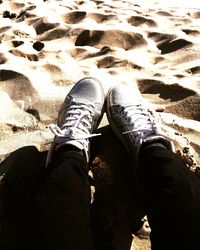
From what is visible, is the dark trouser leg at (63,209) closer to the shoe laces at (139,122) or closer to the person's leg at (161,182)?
the person's leg at (161,182)

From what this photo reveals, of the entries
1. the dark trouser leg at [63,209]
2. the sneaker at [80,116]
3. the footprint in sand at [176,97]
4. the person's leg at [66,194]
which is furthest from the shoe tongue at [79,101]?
the dark trouser leg at [63,209]

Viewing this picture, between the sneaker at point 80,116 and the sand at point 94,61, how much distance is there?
13 cm

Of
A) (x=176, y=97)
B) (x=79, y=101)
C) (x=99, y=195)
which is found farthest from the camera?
(x=176, y=97)

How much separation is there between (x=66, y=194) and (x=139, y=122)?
64 cm

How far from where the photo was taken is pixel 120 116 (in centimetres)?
184

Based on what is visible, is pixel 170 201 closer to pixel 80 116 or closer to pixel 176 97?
pixel 80 116

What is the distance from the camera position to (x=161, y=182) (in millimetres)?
1306

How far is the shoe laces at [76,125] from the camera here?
1.58 m

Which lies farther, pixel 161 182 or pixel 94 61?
pixel 94 61

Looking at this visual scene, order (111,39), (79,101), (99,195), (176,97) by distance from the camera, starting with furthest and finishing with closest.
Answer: (111,39) → (176,97) → (79,101) → (99,195)

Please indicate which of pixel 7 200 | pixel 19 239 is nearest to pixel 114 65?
pixel 7 200

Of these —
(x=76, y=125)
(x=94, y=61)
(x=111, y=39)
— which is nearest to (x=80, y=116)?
(x=76, y=125)

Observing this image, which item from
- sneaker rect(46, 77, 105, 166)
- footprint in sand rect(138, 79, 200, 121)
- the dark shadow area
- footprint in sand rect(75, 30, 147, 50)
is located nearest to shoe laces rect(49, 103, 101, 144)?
sneaker rect(46, 77, 105, 166)

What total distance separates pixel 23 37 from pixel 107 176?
5.53 feet
